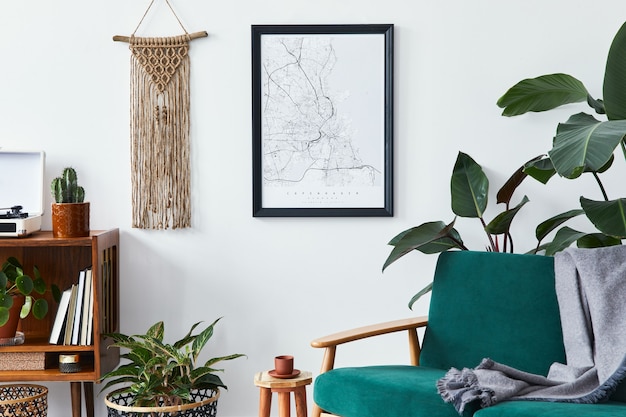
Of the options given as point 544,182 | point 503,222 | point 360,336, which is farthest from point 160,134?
point 544,182

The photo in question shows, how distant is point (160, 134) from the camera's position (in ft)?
9.42

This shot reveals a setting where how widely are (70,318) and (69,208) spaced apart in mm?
403

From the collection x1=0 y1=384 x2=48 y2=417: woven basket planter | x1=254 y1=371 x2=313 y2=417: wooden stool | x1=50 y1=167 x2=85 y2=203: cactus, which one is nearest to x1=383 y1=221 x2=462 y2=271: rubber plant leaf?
x1=254 y1=371 x2=313 y2=417: wooden stool

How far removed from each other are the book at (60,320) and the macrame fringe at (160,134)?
0.41m

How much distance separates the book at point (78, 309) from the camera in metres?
2.60

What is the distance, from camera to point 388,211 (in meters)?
2.89

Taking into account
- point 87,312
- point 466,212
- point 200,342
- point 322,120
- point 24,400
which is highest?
point 322,120

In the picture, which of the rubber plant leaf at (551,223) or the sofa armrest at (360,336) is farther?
the rubber plant leaf at (551,223)

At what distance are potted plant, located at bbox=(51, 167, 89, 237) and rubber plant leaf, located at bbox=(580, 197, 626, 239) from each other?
177 centimetres

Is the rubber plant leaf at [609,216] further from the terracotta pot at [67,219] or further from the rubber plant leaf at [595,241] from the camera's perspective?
the terracotta pot at [67,219]

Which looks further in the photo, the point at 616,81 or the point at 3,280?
the point at 3,280

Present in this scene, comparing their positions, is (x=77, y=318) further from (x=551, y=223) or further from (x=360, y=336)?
(x=551, y=223)

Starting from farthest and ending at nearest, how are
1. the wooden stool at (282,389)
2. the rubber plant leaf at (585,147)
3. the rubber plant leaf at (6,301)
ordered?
the rubber plant leaf at (6,301) < the wooden stool at (282,389) < the rubber plant leaf at (585,147)

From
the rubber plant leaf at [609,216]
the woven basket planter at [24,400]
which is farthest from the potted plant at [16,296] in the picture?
the rubber plant leaf at [609,216]
